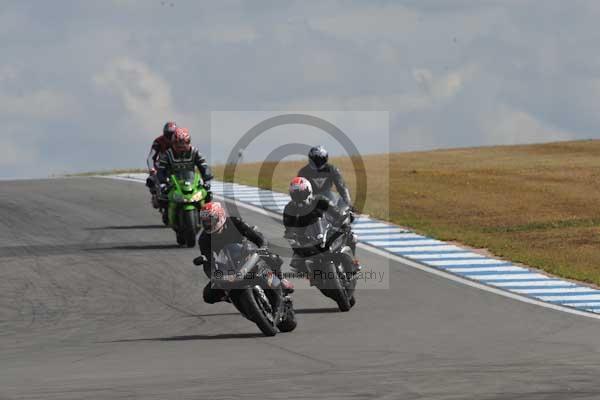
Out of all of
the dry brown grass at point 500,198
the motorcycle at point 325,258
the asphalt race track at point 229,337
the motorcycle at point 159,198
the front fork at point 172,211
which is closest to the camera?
the asphalt race track at point 229,337

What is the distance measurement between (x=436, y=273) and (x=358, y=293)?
298cm

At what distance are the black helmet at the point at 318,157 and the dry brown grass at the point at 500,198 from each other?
19.3 ft

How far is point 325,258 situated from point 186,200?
6449 millimetres

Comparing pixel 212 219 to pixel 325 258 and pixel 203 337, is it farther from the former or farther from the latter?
pixel 325 258

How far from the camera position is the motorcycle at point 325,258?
1747cm

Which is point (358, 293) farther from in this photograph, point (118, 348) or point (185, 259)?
point (118, 348)

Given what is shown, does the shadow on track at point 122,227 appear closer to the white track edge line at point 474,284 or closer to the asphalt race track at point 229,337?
the asphalt race track at point 229,337

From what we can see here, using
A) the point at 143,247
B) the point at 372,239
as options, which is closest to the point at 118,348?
the point at 143,247

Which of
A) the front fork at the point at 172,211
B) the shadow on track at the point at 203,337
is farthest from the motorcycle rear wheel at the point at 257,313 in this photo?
the front fork at the point at 172,211

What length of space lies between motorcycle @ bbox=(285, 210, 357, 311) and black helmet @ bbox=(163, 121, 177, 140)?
700 cm

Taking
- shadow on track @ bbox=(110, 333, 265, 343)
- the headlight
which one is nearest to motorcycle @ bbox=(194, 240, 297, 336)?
shadow on track @ bbox=(110, 333, 265, 343)

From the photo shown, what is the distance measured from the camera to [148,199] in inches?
1262

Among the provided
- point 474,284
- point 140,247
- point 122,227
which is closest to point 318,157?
point 474,284

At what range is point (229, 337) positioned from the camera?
52.2ft
